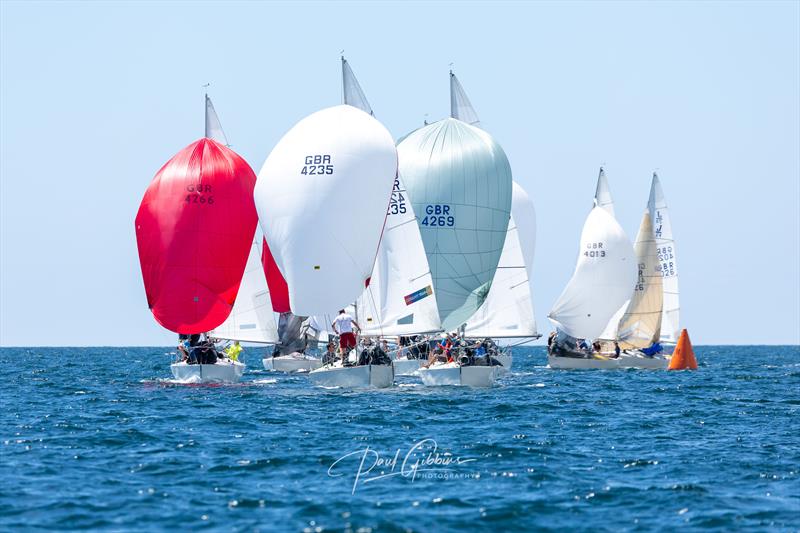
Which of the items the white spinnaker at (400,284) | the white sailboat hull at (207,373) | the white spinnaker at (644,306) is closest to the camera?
the white spinnaker at (400,284)

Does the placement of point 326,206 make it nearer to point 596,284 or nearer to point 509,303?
point 509,303

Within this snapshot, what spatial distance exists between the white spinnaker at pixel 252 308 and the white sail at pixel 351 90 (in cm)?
747

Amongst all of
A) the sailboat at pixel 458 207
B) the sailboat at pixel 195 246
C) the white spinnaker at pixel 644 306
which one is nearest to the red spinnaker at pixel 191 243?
the sailboat at pixel 195 246

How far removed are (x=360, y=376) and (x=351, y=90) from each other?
12277mm

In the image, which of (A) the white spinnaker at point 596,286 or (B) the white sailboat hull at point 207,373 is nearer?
(B) the white sailboat hull at point 207,373

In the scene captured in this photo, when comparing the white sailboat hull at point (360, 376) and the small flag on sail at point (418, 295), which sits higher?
the small flag on sail at point (418, 295)

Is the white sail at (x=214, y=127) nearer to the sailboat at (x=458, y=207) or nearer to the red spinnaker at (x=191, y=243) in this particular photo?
the sailboat at (x=458, y=207)

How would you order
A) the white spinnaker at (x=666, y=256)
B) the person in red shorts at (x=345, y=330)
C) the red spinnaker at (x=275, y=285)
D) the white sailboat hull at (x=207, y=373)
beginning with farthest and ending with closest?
the white spinnaker at (x=666, y=256) → the red spinnaker at (x=275, y=285) → the white sailboat hull at (x=207, y=373) → the person in red shorts at (x=345, y=330)

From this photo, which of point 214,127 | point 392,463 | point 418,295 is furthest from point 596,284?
point 392,463

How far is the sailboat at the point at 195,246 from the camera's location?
3812cm

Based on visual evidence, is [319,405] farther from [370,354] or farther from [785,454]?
[785,454]

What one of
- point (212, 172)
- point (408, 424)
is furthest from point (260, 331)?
point (408, 424)

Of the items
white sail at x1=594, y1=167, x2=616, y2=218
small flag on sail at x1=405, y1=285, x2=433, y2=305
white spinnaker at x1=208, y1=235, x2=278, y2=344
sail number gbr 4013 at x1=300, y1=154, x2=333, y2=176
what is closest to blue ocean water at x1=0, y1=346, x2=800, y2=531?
small flag on sail at x1=405, y1=285, x2=433, y2=305

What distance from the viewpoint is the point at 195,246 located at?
1503 inches
